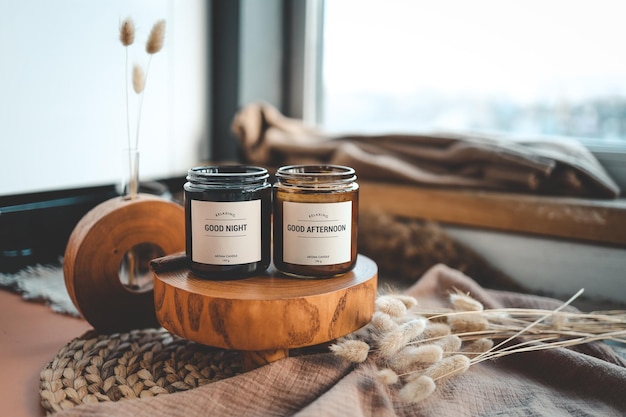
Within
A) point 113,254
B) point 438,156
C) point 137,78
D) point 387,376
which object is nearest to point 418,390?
point 387,376

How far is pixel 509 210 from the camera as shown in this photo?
107 cm

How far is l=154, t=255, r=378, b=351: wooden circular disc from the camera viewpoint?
63cm

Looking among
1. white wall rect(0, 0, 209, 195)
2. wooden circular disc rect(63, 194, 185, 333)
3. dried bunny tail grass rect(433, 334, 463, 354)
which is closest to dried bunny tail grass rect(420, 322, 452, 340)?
dried bunny tail grass rect(433, 334, 463, 354)

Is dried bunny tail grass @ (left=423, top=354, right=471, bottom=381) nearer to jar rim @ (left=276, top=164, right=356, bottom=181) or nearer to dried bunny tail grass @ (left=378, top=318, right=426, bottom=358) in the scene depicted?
dried bunny tail grass @ (left=378, top=318, right=426, bottom=358)

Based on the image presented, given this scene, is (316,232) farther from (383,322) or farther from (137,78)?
(137,78)

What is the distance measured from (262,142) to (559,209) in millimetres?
696

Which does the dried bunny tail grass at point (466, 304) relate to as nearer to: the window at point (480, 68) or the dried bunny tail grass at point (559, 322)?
the dried bunny tail grass at point (559, 322)

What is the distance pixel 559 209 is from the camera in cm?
103

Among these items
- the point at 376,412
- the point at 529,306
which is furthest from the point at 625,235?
the point at 376,412

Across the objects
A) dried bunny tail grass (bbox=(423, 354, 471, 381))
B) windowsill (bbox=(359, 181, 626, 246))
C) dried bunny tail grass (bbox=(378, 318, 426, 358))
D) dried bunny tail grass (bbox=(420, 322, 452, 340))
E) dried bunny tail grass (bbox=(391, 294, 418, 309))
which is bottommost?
dried bunny tail grass (bbox=(423, 354, 471, 381))

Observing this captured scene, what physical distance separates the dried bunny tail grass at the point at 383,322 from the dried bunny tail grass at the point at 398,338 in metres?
0.01

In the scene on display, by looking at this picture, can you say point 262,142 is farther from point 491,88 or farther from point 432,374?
point 432,374

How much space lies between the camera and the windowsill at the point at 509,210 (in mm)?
1002

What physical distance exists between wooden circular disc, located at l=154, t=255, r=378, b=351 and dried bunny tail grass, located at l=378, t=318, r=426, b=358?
0.05 metres
